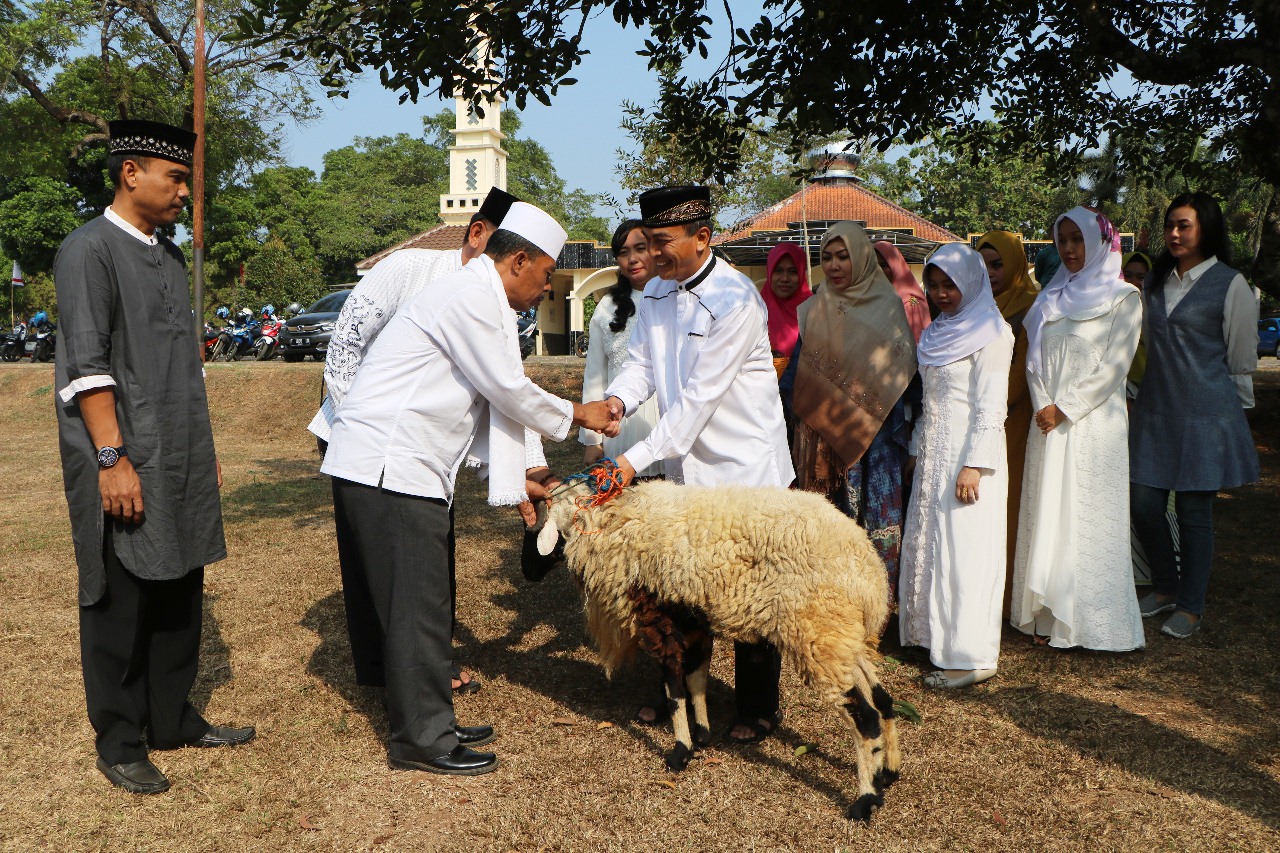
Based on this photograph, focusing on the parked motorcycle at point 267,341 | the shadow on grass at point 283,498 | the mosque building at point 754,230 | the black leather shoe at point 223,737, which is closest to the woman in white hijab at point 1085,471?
the black leather shoe at point 223,737

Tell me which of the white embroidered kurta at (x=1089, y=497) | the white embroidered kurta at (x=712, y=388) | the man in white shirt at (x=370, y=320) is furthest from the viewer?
the white embroidered kurta at (x=1089, y=497)

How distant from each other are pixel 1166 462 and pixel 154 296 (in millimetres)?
5332

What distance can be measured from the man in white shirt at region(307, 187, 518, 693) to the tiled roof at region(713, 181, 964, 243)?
23459mm

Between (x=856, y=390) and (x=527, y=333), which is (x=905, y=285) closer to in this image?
(x=856, y=390)

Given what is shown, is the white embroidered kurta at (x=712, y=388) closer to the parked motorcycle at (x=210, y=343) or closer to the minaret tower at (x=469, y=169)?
the parked motorcycle at (x=210, y=343)

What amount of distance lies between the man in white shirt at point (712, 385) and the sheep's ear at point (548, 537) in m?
0.38

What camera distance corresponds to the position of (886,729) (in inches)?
141

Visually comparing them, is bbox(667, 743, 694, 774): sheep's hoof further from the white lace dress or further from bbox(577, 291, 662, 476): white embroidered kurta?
bbox(577, 291, 662, 476): white embroidered kurta

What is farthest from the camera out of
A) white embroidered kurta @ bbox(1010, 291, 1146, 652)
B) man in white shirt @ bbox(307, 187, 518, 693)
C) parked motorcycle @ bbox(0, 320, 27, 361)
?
parked motorcycle @ bbox(0, 320, 27, 361)

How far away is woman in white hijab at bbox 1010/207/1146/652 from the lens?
5055 mm

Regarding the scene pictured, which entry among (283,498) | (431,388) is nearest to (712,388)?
(431,388)

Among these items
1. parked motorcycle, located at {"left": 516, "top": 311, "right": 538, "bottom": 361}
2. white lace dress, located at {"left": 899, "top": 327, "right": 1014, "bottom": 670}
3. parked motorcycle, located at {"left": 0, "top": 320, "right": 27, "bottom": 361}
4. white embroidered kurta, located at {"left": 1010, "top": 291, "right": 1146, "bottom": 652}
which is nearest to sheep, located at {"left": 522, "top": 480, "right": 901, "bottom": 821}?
white lace dress, located at {"left": 899, "top": 327, "right": 1014, "bottom": 670}

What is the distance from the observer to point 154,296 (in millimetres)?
3662

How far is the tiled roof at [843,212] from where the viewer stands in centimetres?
2970
